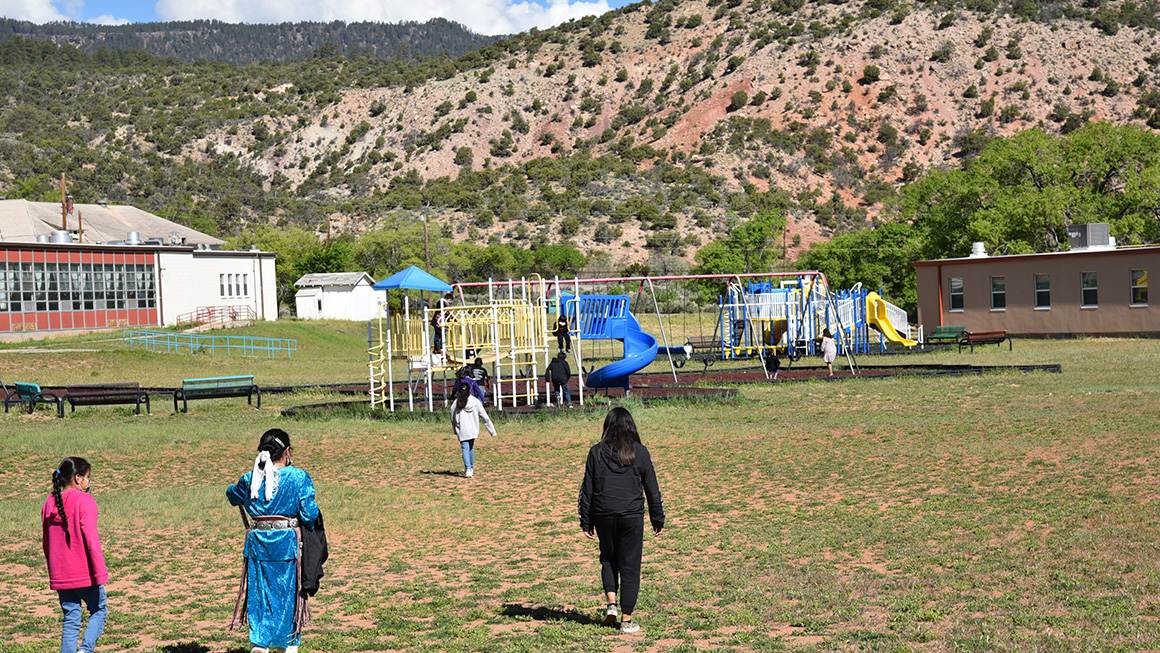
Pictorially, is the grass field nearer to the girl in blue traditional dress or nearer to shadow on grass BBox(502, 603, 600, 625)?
shadow on grass BBox(502, 603, 600, 625)

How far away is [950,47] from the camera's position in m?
113

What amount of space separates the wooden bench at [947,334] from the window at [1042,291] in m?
5.21

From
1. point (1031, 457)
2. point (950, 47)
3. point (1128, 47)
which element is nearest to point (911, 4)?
point (950, 47)

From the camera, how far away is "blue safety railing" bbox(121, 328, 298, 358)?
48000 mm

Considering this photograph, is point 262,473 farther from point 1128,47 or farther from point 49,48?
point 49,48

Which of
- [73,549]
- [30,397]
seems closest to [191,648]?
[73,549]

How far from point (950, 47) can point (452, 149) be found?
53.7 meters

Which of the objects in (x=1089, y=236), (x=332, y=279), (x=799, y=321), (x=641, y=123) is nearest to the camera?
(x=799, y=321)

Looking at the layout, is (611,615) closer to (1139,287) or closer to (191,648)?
(191,648)

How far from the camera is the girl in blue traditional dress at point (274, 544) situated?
23.9 feet

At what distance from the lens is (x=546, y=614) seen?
29.3 feet

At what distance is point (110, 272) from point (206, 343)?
9.43m

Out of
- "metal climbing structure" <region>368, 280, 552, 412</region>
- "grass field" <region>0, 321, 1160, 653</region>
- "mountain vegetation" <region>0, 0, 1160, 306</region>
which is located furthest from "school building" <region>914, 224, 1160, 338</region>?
"metal climbing structure" <region>368, 280, 552, 412</region>

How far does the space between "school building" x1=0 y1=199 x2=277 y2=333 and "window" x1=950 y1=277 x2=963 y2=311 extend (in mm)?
38969
